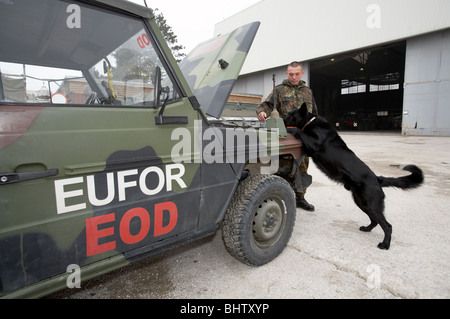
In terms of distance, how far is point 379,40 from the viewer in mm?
13680

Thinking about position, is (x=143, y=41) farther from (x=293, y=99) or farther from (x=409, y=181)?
(x=409, y=181)

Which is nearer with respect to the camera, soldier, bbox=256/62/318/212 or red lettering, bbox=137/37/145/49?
red lettering, bbox=137/37/145/49

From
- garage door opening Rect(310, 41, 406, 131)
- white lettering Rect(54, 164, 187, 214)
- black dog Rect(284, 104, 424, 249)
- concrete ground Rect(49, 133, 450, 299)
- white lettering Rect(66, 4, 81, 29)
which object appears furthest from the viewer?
garage door opening Rect(310, 41, 406, 131)

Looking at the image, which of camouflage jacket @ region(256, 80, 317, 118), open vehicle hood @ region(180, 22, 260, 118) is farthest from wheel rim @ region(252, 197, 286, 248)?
camouflage jacket @ region(256, 80, 317, 118)

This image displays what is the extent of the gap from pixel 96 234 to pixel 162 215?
1.27ft

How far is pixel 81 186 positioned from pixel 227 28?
23.6 metres

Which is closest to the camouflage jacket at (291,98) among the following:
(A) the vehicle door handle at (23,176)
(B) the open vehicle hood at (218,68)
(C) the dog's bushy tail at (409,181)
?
(B) the open vehicle hood at (218,68)

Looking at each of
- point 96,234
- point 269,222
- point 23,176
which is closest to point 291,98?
point 269,222

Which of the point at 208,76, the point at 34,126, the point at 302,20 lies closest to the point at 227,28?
the point at 302,20

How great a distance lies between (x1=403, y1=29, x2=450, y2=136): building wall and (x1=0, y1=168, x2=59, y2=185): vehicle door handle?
1698 centimetres

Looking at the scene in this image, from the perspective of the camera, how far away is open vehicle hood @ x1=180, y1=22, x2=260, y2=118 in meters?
2.07

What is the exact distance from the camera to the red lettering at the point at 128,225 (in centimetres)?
141

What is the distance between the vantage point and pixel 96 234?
133cm

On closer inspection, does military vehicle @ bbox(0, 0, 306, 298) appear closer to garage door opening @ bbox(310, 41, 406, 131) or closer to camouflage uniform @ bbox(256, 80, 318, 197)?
camouflage uniform @ bbox(256, 80, 318, 197)
